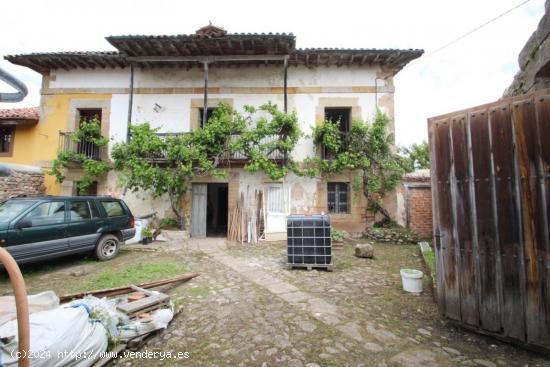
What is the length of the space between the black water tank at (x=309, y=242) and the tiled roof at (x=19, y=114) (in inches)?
458

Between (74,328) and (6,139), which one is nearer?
(74,328)

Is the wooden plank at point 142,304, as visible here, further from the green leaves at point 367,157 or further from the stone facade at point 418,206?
the stone facade at point 418,206

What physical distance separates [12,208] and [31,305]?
394 cm

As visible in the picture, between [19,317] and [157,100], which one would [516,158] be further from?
[157,100]

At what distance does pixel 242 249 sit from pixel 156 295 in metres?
4.59

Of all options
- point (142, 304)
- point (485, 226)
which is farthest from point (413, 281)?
point (142, 304)

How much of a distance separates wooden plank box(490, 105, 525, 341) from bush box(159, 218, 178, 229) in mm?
9366

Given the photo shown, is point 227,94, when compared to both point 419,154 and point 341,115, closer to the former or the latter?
point 341,115

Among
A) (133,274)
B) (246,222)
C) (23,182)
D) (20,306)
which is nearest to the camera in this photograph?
(20,306)

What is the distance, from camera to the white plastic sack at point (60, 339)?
6.69 ft

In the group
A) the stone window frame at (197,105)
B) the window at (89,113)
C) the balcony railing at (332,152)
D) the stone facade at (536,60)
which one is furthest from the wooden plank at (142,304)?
the window at (89,113)

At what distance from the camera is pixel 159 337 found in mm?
3021

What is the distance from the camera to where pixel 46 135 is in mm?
10406

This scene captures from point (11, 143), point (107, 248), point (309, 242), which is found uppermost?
point (11, 143)
